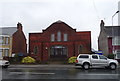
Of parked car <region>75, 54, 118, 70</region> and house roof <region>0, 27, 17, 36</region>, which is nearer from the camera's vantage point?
parked car <region>75, 54, 118, 70</region>

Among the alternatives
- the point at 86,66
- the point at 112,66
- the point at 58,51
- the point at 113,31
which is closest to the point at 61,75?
the point at 86,66

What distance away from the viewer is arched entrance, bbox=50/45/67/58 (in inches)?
1393

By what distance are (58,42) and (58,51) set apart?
2069 mm

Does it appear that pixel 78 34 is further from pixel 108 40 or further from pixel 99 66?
pixel 99 66

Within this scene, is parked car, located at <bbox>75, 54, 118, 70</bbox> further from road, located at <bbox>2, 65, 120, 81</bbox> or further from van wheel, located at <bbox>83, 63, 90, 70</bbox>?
road, located at <bbox>2, 65, 120, 81</bbox>

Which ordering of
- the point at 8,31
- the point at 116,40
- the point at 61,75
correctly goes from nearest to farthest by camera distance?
1. the point at 61,75
2. the point at 116,40
3. the point at 8,31

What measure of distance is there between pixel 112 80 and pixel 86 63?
347 inches

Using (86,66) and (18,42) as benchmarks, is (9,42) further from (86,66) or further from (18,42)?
(86,66)

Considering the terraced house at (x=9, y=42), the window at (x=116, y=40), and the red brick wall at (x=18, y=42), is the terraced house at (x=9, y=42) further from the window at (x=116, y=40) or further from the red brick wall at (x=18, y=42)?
the window at (x=116, y=40)

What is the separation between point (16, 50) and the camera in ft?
128

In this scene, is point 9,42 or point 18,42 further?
point 18,42

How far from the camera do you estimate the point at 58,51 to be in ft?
117

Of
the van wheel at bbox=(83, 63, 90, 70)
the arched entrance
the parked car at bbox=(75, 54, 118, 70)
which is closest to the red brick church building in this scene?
the arched entrance

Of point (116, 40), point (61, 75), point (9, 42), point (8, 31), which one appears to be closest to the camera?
point (61, 75)
